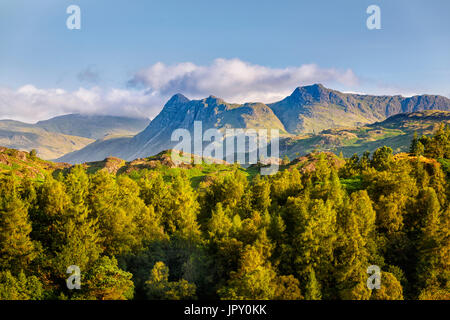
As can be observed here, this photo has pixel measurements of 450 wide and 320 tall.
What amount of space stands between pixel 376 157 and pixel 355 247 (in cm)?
6752

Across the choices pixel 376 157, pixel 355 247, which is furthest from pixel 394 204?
pixel 376 157

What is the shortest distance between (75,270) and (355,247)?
4831 cm

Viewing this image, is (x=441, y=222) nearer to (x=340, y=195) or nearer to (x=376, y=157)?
(x=340, y=195)

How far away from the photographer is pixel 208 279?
50844mm

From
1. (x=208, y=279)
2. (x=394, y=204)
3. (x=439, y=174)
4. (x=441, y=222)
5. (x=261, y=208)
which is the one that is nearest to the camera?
(x=208, y=279)

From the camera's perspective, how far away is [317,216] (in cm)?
5544

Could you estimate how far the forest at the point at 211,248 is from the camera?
4812 centimetres

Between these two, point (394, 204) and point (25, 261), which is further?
point (394, 204)

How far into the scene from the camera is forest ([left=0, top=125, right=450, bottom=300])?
48.1 meters

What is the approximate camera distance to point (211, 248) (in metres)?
58.4

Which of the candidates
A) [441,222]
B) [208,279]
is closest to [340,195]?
[441,222]
